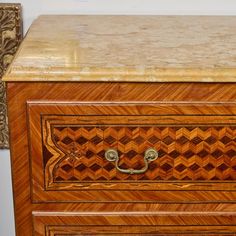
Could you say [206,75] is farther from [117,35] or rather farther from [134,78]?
[117,35]

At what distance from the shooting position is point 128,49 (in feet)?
3.36

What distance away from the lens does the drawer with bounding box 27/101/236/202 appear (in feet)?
3.09

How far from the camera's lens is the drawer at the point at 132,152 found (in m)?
0.94

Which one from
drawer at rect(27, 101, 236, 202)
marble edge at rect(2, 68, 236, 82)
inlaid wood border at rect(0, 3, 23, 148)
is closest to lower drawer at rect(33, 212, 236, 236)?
drawer at rect(27, 101, 236, 202)

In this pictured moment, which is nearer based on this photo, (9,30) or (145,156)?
(145,156)

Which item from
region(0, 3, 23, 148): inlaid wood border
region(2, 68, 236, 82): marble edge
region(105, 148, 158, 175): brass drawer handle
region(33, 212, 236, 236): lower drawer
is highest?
region(2, 68, 236, 82): marble edge

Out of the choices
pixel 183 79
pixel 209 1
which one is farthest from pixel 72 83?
pixel 209 1

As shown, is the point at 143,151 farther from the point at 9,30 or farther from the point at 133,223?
the point at 9,30

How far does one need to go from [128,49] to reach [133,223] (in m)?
0.33

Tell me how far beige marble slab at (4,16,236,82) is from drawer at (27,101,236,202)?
0.20ft

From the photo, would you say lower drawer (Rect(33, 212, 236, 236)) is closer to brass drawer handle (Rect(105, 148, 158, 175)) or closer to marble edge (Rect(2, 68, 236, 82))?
brass drawer handle (Rect(105, 148, 158, 175))

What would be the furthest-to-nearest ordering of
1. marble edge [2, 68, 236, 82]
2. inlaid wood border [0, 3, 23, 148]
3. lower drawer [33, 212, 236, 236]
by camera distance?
inlaid wood border [0, 3, 23, 148], lower drawer [33, 212, 236, 236], marble edge [2, 68, 236, 82]

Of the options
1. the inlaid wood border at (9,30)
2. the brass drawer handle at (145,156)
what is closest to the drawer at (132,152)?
the brass drawer handle at (145,156)

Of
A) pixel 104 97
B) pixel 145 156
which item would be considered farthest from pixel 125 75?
pixel 145 156
